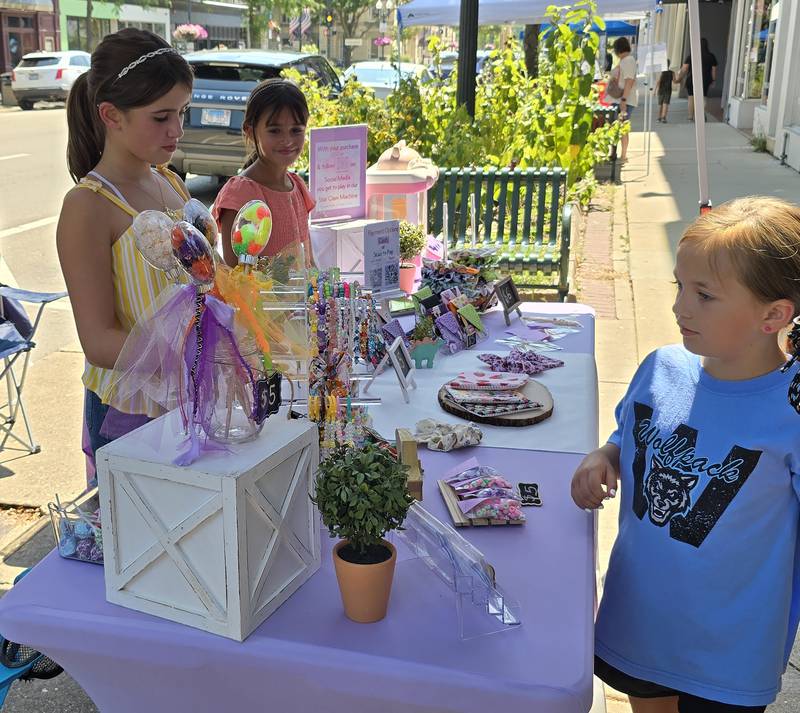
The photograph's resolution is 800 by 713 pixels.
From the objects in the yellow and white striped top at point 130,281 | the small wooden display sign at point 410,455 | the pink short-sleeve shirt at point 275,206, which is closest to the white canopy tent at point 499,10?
the pink short-sleeve shirt at point 275,206

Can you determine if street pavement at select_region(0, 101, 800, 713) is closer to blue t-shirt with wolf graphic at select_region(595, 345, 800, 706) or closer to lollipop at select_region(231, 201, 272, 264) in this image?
blue t-shirt with wolf graphic at select_region(595, 345, 800, 706)

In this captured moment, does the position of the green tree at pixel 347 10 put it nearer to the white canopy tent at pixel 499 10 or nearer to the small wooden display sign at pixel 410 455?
the white canopy tent at pixel 499 10

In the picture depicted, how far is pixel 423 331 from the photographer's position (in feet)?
8.86

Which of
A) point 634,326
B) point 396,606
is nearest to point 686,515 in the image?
point 396,606

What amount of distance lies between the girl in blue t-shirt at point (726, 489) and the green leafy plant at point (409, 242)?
5.93 ft

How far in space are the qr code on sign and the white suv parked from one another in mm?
22963

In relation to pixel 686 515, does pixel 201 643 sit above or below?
below

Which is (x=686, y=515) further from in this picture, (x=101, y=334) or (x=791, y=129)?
(x=791, y=129)

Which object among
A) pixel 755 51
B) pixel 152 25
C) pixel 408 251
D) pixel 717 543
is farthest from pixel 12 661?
pixel 152 25

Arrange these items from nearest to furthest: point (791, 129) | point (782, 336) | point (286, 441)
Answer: point (286, 441) → point (782, 336) → point (791, 129)

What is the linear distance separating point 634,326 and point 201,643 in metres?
5.00

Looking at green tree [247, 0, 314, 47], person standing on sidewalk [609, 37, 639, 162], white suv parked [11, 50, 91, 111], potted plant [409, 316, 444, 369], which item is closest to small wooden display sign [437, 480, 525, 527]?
potted plant [409, 316, 444, 369]

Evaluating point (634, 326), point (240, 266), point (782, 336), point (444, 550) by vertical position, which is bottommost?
point (634, 326)

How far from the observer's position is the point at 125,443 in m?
1.42
